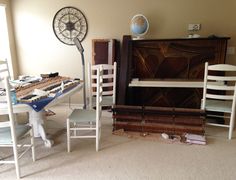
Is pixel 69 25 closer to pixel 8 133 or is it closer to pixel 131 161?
pixel 8 133

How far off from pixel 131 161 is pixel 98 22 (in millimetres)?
2662

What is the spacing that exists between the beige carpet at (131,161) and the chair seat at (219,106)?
1.39ft

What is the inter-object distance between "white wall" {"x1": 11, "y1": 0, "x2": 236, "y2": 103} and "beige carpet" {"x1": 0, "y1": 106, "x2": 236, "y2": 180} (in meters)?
1.82

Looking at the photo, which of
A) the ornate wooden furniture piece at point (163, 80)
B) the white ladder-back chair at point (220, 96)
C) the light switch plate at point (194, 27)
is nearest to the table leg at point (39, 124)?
the ornate wooden furniture piece at point (163, 80)

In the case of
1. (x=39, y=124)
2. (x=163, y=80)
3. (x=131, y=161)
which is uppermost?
(x=163, y=80)

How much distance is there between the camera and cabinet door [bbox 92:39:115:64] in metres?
3.76

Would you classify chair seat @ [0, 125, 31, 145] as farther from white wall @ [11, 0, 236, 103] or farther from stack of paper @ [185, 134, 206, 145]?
white wall @ [11, 0, 236, 103]

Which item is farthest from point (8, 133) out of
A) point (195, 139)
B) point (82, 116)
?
point (195, 139)

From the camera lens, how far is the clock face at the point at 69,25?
3885 millimetres

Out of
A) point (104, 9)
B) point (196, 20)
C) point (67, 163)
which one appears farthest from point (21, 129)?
point (196, 20)

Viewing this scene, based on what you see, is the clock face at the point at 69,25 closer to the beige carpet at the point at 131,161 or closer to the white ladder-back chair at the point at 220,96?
the beige carpet at the point at 131,161

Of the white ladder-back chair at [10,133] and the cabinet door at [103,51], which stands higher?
the cabinet door at [103,51]

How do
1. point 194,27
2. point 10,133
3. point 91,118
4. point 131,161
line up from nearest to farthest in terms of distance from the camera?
1. point 10,133
2. point 131,161
3. point 91,118
4. point 194,27

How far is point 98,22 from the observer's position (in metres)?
3.87
